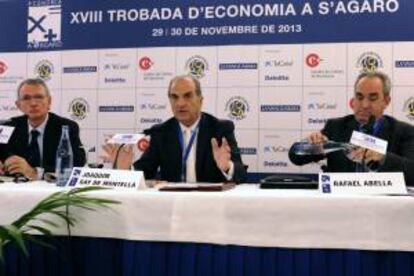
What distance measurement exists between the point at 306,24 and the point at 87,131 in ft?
6.14

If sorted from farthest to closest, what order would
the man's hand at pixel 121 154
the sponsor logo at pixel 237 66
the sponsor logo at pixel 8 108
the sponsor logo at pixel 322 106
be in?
the sponsor logo at pixel 8 108
the sponsor logo at pixel 237 66
the sponsor logo at pixel 322 106
the man's hand at pixel 121 154

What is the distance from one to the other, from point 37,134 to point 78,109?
93cm

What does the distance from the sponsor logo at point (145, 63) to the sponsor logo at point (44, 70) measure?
2.46 feet

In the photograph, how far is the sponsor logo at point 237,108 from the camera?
411cm

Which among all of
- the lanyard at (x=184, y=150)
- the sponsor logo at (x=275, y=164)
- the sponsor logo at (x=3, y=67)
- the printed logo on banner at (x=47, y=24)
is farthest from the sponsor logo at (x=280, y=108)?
the sponsor logo at (x=3, y=67)

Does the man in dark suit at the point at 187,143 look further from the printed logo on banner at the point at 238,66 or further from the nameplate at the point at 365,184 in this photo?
the nameplate at the point at 365,184

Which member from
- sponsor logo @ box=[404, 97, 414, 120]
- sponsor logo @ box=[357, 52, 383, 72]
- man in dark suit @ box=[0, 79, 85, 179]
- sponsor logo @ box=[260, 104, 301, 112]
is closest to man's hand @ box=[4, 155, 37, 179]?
man in dark suit @ box=[0, 79, 85, 179]

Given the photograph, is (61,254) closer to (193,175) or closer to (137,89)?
(193,175)

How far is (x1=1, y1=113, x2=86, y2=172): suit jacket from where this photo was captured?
11.1 feet

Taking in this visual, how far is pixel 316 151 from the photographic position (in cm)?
243

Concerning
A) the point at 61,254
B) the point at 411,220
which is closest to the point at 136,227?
the point at 61,254

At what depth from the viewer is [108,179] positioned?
1964 mm

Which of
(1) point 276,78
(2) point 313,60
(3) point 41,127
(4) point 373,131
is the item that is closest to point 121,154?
(3) point 41,127

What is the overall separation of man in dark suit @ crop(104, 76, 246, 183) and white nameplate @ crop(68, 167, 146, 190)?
1105 millimetres
